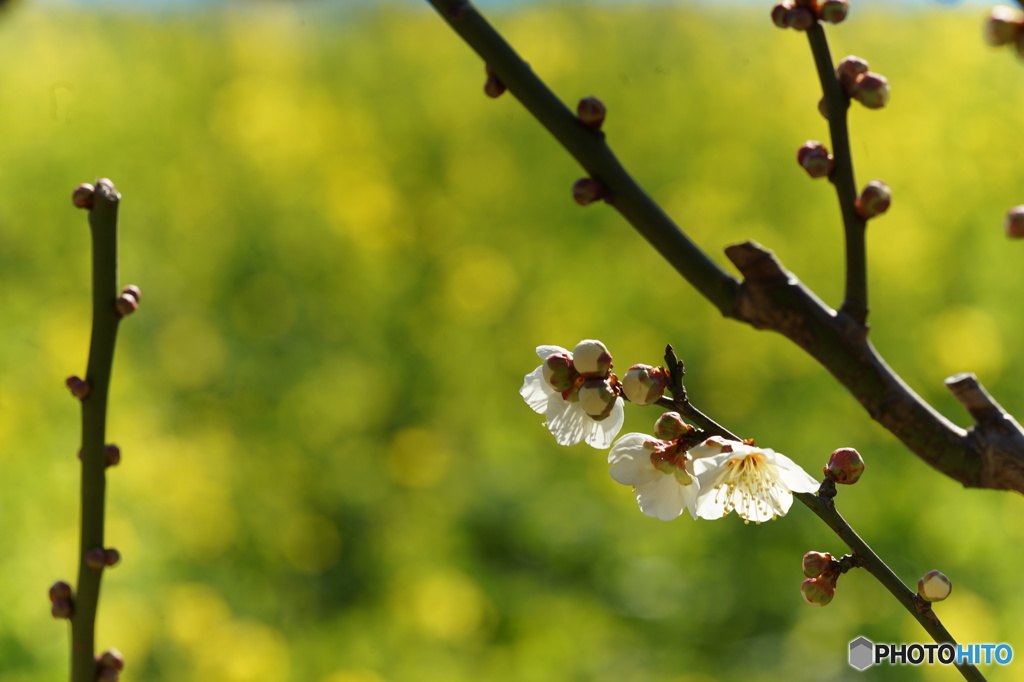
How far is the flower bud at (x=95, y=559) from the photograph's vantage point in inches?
20.2

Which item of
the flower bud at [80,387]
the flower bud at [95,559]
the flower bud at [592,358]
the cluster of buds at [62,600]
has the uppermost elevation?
the flower bud at [80,387]

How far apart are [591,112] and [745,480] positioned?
0.66 ft

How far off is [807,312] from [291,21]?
308 cm

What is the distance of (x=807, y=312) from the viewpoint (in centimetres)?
34

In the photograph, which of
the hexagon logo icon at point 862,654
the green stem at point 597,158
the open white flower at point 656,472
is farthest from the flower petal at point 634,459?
the hexagon logo icon at point 862,654

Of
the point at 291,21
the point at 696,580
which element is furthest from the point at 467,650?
the point at 291,21

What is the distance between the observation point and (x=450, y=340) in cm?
205

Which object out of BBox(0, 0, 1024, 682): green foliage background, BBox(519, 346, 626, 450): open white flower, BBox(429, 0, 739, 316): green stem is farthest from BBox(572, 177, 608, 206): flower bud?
BBox(0, 0, 1024, 682): green foliage background

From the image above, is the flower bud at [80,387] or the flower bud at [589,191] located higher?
the flower bud at [80,387]

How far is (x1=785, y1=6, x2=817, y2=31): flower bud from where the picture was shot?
0.37 meters

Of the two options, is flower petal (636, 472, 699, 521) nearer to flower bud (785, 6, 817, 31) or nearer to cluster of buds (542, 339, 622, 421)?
cluster of buds (542, 339, 622, 421)

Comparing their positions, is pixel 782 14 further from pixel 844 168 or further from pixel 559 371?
pixel 559 371

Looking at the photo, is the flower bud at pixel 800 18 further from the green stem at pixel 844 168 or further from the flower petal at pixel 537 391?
the flower petal at pixel 537 391

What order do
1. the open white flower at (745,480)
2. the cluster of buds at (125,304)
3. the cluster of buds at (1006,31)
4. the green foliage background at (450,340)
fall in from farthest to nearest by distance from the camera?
the green foliage background at (450,340) < the cluster of buds at (125,304) < the open white flower at (745,480) < the cluster of buds at (1006,31)
